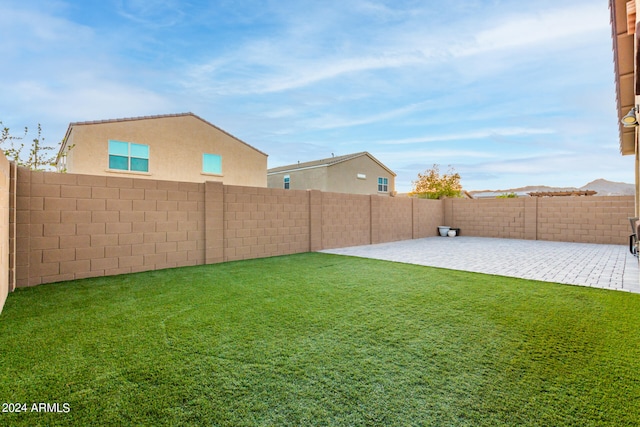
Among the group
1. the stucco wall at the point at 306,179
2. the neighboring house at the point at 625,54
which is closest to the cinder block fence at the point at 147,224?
the neighboring house at the point at 625,54

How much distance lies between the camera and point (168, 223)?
579cm

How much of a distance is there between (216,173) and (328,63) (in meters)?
6.83

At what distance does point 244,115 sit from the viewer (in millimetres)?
13609

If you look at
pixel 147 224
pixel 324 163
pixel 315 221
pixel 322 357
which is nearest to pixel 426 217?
pixel 315 221

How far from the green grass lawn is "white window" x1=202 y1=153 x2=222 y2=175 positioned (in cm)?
956

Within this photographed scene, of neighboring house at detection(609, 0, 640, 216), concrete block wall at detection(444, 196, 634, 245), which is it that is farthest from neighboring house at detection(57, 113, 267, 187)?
neighboring house at detection(609, 0, 640, 216)

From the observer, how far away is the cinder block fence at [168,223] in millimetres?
4359

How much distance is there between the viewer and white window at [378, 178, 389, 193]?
20.7 meters

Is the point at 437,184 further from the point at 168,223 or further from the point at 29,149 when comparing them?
the point at 29,149

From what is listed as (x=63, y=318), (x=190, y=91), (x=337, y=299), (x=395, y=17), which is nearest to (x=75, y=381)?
(x=63, y=318)

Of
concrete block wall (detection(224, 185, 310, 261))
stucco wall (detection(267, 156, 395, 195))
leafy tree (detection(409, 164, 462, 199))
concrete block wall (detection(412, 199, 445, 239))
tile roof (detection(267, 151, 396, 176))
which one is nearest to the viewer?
concrete block wall (detection(224, 185, 310, 261))

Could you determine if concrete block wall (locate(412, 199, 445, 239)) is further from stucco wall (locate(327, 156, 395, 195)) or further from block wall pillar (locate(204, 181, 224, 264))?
block wall pillar (locate(204, 181, 224, 264))

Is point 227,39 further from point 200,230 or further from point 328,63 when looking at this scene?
point 200,230

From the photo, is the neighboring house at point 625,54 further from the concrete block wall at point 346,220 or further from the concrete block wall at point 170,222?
the concrete block wall at point 346,220
